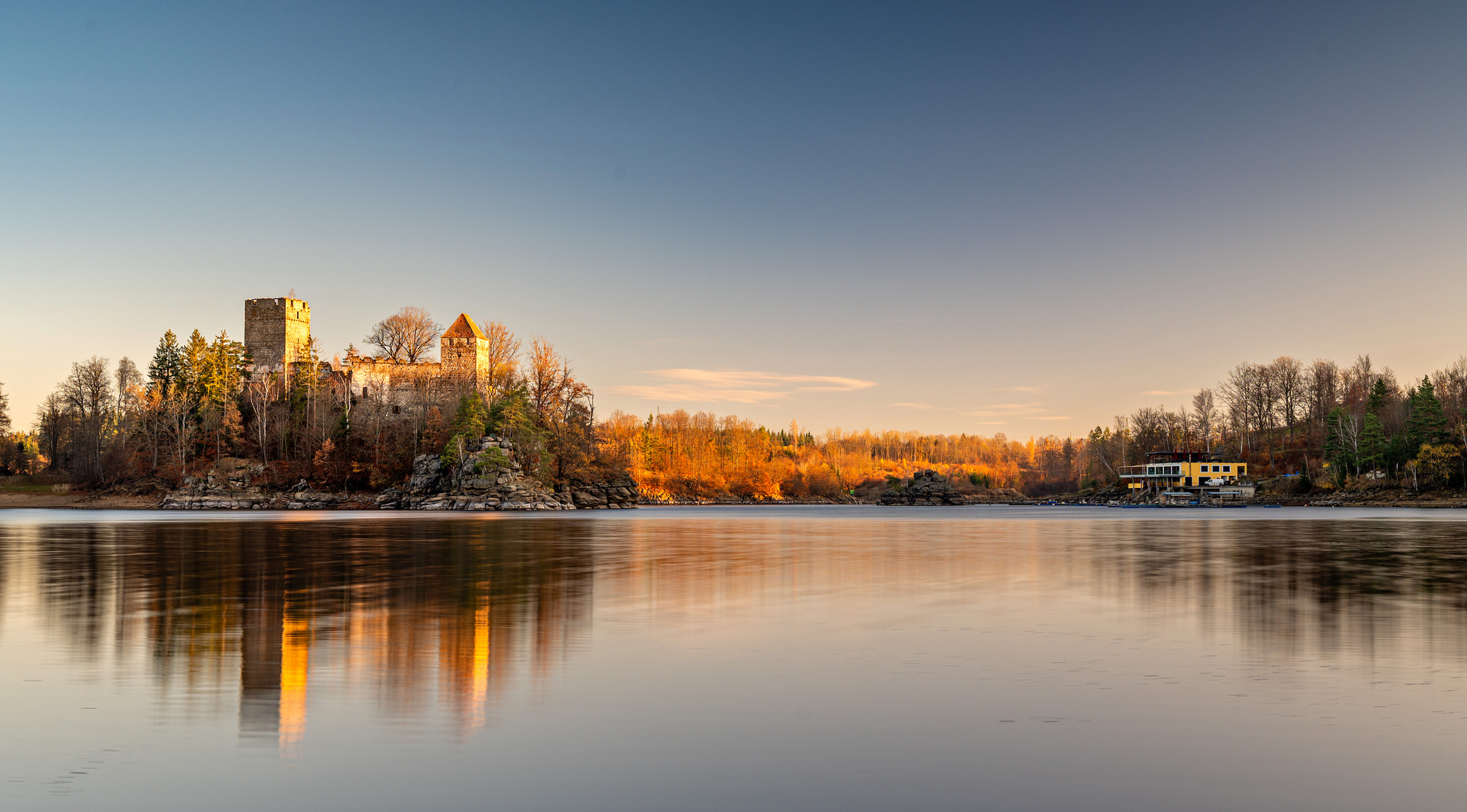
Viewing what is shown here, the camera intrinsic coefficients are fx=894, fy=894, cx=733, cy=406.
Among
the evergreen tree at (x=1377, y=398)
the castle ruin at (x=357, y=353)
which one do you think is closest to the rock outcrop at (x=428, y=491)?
the castle ruin at (x=357, y=353)

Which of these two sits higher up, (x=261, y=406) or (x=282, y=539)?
(x=261, y=406)

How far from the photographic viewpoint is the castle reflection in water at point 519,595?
8289 mm

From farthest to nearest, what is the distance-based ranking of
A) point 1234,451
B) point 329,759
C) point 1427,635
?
1. point 1234,451
2. point 1427,635
3. point 329,759

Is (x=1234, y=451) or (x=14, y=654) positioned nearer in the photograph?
(x=14, y=654)

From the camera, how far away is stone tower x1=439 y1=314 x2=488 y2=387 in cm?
10281

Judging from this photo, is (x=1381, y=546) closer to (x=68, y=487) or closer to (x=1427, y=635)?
(x=1427, y=635)

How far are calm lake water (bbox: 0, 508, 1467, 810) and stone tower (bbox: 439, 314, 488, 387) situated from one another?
87.0m

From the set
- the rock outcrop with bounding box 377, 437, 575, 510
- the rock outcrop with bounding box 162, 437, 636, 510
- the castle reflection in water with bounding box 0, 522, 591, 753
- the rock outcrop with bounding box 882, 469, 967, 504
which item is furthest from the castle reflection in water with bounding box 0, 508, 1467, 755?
the rock outcrop with bounding box 882, 469, 967, 504

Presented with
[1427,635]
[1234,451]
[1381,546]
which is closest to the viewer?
[1427,635]

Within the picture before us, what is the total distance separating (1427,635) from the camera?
420 inches

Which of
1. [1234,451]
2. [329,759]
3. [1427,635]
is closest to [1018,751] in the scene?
[329,759]

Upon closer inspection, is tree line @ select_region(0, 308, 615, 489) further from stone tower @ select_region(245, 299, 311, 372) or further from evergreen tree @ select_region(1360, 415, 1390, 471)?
evergreen tree @ select_region(1360, 415, 1390, 471)

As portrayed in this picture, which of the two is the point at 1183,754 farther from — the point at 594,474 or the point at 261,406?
the point at 261,406

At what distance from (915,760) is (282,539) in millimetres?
32433
